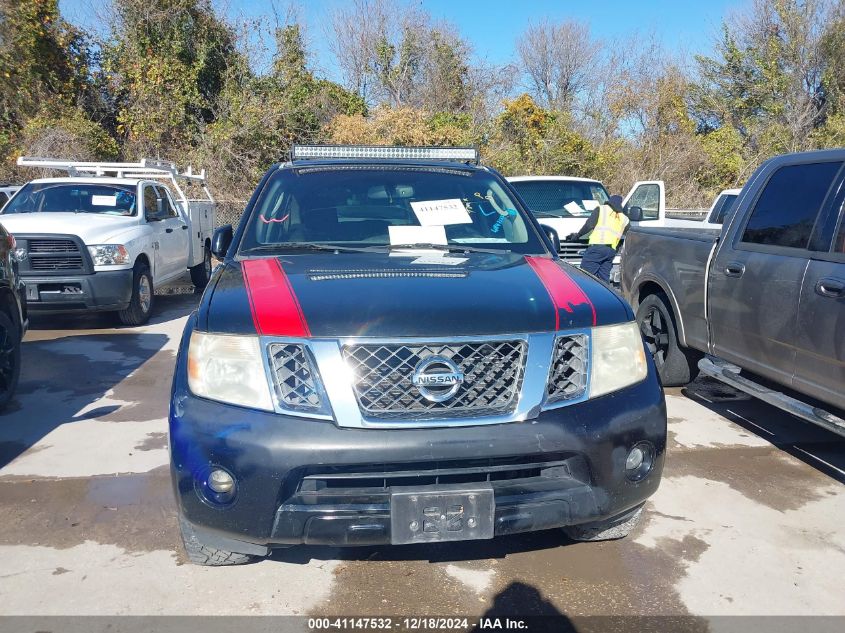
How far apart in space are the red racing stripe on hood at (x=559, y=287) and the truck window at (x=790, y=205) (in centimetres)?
185

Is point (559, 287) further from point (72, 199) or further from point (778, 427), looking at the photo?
point (72, 199)

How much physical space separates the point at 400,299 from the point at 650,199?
10.9 metres

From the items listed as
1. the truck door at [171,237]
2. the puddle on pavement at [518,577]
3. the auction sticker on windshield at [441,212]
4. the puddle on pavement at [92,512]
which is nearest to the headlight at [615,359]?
the puddle on pavement at [518,577]

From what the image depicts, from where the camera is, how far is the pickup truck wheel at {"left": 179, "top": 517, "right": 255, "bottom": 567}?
2.96 m

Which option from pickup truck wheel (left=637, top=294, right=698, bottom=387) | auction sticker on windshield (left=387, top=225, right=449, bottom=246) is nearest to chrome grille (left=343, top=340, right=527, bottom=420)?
auction sticker on windshield (left=387, top=225, right=449, bottom=246)

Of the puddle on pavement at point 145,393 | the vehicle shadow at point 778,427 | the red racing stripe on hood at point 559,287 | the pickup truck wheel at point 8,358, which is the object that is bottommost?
the vehicle shadow at point 778,427

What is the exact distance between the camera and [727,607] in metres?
2.97

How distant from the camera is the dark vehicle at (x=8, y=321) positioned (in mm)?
5512

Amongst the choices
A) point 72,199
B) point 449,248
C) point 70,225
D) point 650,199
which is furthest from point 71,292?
point 650,199

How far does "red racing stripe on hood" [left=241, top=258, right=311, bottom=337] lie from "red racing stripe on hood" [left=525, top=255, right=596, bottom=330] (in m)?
1.01

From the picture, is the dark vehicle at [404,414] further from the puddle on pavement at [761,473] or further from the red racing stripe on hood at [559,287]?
the puddle on pavement at [761,473]

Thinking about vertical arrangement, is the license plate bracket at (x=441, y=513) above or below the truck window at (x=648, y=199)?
below

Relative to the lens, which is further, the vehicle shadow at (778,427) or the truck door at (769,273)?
the vehicle shadow at (778,427)

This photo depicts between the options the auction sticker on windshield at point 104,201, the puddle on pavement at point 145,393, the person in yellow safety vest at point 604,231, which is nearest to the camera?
the puddle on pavement at point 145,393
